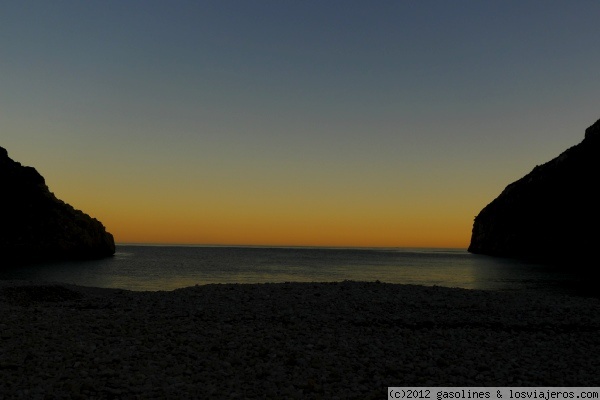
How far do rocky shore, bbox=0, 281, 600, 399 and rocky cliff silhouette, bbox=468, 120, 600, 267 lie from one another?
94.3 metres

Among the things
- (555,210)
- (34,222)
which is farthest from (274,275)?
(555,210)

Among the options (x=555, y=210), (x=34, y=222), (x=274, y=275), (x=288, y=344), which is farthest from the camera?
(x=555, y=210)

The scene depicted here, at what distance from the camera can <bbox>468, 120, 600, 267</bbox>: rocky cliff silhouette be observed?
337 feet

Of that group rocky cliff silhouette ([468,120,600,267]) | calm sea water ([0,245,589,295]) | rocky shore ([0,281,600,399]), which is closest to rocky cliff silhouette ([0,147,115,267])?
calm sea water ([0,245,589,295])

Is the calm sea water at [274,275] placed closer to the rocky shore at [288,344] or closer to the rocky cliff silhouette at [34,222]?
the rocky cliff silhouette at [34,222]

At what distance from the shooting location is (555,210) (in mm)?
120062

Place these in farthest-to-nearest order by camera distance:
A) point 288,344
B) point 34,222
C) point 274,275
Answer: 1. point 34,222
2. point 274,275
3. point 288,344

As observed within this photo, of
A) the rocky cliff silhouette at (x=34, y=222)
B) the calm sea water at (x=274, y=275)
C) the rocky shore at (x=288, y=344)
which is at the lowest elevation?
the calm sea water at (x=274, y=275)

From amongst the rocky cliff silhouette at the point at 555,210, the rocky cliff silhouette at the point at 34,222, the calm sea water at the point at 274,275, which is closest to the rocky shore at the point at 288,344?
the calm sea water at the point at 274,275

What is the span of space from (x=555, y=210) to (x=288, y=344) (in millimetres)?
125494

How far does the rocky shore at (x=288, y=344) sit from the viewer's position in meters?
10.6

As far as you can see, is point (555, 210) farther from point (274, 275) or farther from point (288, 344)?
point (288, 344)

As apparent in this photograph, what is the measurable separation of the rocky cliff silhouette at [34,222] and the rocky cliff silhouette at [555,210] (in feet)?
377

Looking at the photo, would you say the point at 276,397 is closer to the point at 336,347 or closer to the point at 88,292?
the point at 336,347
